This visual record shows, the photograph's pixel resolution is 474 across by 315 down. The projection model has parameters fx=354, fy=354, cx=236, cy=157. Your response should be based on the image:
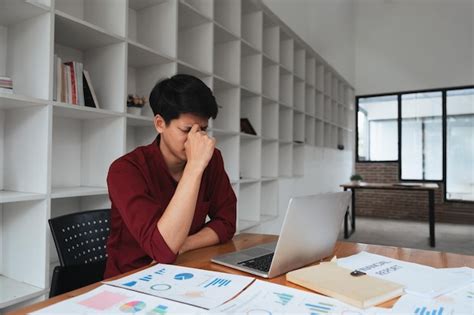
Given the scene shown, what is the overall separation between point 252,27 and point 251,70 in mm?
422

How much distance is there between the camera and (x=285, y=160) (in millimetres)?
4250

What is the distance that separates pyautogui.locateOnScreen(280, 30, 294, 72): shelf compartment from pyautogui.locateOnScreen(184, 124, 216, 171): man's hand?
3093mm

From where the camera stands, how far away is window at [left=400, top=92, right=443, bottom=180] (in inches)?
263

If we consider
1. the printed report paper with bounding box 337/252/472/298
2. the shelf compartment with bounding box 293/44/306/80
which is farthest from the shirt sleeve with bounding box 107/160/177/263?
the shelf compartment with bounding box 293/44/306/80

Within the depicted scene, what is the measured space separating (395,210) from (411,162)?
992 millimetres

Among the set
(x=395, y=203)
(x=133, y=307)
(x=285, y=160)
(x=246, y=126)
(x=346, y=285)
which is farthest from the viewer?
(x=395, y=203)

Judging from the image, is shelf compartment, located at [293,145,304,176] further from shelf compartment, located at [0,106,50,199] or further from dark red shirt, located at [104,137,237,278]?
shelf compartment, located at [0,106,50,199]

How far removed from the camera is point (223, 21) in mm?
3100

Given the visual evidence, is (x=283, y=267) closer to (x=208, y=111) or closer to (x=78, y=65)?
(x=208, y=111)

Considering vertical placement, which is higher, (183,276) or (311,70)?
(311,70)

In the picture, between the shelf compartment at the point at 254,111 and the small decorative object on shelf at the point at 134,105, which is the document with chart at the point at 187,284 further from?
the shelf compartment at the point at 254,111

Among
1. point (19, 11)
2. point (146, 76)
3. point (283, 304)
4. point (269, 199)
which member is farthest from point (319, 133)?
point (283, 304)

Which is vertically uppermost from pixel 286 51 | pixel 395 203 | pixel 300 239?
pixel 286 51

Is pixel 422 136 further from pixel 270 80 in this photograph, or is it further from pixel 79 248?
pixel 79 248
